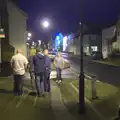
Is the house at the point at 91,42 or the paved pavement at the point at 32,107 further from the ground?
the house at the point at 91,42

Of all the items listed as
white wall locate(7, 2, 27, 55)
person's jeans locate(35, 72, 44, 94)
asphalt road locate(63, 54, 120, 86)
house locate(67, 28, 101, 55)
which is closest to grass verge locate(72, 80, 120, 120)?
person's jeans locate(35, 72, 44, 94)

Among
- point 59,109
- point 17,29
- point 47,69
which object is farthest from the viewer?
point 17,29

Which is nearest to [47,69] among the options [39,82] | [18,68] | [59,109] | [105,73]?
[39,82]

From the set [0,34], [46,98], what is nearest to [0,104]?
[46,98]

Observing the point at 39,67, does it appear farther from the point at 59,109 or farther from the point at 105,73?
the point at 105,73

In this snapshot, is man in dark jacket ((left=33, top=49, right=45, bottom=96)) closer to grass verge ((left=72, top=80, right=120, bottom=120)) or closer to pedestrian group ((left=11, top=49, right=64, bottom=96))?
pedestrian group ((left=11, top=49, right=64, bottom=96))

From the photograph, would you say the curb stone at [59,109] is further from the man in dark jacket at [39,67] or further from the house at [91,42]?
the house at [91,42]

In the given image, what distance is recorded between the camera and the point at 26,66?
15.0 m

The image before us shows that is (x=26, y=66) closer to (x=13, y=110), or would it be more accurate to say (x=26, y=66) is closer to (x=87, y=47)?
(x=13, y=110)

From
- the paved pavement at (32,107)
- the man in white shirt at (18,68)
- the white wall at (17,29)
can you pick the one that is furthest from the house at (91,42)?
the paved pavement at (32,107)

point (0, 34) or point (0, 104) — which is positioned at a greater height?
point (0, 34)

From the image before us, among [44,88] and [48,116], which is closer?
[48,116]

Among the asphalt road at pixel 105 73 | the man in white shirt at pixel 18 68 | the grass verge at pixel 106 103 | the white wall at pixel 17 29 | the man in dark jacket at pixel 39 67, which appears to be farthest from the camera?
Result: the white wall at pixel 17 29

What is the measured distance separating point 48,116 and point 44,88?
17.8 feet
